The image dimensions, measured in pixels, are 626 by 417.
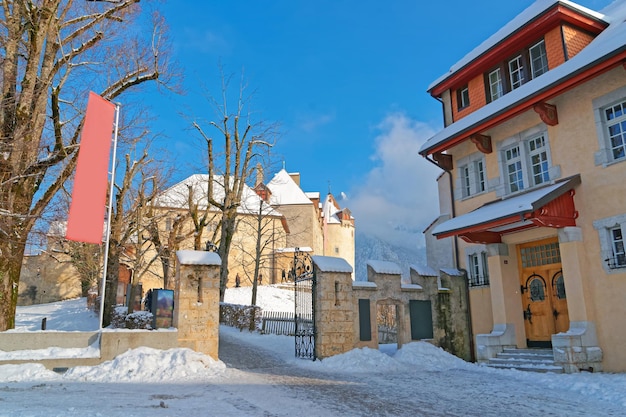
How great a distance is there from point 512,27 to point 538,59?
1484 mm

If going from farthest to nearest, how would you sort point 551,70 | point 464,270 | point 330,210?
point 330,210, point 464,270, point 551,70

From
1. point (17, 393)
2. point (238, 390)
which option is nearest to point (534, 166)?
point (238, 390)

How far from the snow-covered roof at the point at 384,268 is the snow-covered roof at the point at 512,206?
1.78 m

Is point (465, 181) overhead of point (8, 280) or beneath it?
overhead

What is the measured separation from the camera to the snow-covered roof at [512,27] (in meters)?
14.1

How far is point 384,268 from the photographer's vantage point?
1518 centimetres

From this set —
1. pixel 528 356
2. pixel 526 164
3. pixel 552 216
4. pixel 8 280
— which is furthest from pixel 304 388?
pixel 526 164

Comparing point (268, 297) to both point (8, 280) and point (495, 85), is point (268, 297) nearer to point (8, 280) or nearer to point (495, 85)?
point (495, 85)

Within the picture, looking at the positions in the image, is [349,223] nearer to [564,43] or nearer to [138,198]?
[138,198]

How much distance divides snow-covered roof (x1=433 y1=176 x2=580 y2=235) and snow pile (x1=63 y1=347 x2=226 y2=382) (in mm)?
8325

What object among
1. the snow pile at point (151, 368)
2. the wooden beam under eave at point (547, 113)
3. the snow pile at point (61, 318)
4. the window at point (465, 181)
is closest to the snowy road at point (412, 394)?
the snow pile at point (151, 368)

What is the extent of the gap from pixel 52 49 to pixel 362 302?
1207cm

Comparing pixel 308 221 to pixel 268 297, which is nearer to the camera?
pixel 268 297

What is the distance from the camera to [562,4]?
1379 cm
